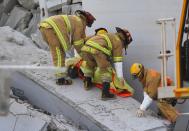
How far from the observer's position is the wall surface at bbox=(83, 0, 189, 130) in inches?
301

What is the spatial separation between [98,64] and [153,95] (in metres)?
0.99

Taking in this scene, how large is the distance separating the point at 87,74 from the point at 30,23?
5055mm

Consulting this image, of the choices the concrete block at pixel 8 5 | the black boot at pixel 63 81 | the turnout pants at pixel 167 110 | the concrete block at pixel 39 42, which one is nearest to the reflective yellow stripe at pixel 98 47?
the black boot at pixel 63 81

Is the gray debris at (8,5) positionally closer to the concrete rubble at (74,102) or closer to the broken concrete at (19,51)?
the broken concrete at (19,51)

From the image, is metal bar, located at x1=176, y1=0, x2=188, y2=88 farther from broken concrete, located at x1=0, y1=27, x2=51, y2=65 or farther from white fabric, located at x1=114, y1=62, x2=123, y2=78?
broken concrete, located at x1=0, y1=27, x2=51, y2=65

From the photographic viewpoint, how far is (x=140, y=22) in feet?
26.7

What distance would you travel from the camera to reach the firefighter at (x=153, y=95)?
6645 mm

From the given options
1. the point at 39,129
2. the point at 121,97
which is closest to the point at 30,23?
the point at 121,97

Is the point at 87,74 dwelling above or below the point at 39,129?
above

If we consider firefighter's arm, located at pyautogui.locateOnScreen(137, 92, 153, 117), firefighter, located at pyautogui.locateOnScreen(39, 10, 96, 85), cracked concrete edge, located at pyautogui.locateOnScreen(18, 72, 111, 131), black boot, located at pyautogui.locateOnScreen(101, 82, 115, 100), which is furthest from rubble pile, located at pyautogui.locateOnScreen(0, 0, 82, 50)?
firefighter's arm, located at pyautogui.locateOnScreen(137, 92, 153, 117)

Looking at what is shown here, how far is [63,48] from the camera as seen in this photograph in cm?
751

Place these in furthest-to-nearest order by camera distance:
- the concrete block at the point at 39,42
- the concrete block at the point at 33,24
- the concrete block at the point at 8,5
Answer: the concrete block at the point at 8,5 → the concrete block at the point at 33,24 → the concrete block at the point at 39,42

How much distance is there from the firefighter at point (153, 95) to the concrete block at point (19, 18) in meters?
6.12

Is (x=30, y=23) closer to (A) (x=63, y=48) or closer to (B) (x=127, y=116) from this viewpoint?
(A) (x=63, y=48)
